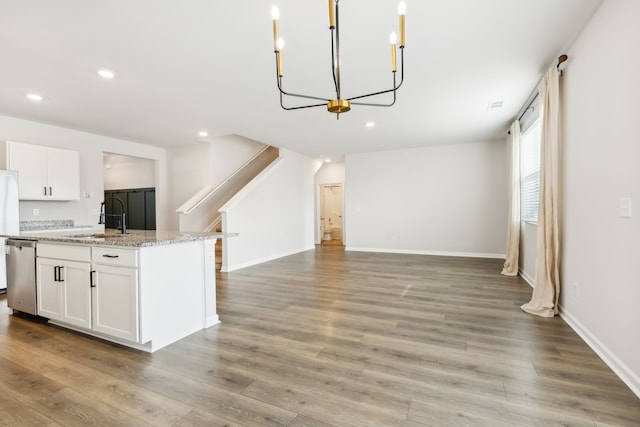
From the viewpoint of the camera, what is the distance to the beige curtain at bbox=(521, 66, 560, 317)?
10.0ft

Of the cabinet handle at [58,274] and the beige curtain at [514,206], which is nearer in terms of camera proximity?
the cabinet handle at [58,274]

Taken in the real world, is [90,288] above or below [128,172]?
below

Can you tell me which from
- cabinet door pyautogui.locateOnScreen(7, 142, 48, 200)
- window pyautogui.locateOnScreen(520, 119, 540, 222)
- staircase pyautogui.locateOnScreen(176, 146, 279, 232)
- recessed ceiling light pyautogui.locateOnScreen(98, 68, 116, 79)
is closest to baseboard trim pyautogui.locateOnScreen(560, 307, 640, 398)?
window pyautogui.locateOnScreen(520, 119, 540, 222)

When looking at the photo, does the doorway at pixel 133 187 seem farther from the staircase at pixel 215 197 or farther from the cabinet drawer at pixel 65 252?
the cabinet drawer at pixel 65 252

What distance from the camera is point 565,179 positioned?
3.00 metres

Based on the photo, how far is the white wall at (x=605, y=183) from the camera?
1.91 meters

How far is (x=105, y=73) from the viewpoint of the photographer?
10.3 ft

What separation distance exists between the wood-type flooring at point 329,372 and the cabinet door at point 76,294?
169 mm

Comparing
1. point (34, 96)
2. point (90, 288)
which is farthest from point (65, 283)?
point (34, 96)

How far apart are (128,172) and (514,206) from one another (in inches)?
343

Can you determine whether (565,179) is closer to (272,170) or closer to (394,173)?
(394,173)

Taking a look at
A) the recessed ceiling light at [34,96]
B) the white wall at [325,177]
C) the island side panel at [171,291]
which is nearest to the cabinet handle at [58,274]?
the island side panel at [171,291]

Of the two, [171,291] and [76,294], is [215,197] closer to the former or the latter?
[76,294]

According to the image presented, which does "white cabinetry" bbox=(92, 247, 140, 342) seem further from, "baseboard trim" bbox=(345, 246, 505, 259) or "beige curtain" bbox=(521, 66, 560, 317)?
"baseboard trim" bbox=(345, 246, 505, 259)
